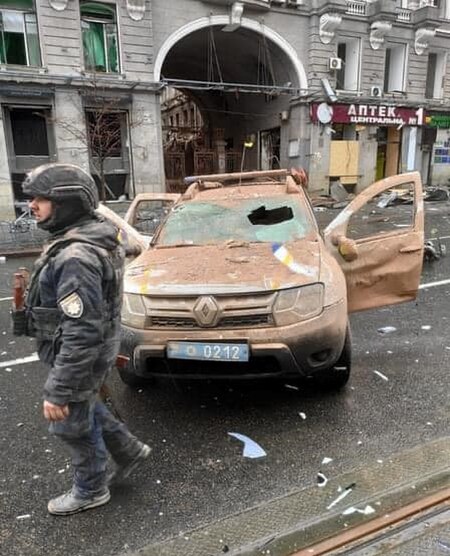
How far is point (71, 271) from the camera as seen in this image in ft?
6.88

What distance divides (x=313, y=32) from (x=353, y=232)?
14.3m

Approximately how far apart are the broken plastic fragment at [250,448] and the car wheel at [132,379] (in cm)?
100

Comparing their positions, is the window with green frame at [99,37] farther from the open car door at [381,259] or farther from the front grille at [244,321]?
the front grille at [244,321]

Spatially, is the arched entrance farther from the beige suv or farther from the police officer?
the police officer

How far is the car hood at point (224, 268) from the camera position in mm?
3268

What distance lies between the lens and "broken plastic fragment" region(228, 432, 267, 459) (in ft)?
9.83

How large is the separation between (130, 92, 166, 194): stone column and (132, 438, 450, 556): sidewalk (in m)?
18.1

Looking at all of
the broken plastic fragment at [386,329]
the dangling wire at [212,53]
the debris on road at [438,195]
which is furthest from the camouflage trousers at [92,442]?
the dangling wire at [212,53]

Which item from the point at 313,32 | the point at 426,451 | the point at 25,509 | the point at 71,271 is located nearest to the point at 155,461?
the point at 25,509

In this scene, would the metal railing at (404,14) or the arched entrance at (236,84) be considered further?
the metal railing at (404,14)

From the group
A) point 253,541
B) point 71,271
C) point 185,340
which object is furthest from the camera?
point 185,340

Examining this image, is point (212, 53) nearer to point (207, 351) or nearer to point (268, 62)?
point (268, 62)

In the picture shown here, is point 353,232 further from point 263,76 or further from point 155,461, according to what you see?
point 263,76

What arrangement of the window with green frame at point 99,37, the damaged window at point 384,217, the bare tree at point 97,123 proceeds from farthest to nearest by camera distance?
the window with green frame at point 99,37 → the bare tree at point 97,123 → the damaged window at point 384,217
